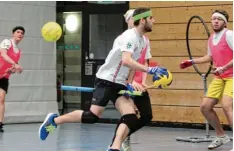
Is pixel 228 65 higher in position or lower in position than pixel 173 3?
lower

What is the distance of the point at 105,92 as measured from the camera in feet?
23.0

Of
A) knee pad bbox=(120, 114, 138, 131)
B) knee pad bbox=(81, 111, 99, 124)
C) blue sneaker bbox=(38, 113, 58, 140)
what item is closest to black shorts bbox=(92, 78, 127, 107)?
knee pad bbox=(81, 111, 99, 124)

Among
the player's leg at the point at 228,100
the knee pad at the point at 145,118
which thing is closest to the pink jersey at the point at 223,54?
the player's leg at the point at 228,100

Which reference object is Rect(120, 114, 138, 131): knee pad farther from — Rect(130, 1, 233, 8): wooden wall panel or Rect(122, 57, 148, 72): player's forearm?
Rect(130, 1, 233, 8): wooden wall panel

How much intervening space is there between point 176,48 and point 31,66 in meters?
3.14

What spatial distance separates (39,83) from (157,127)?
2.75 meters

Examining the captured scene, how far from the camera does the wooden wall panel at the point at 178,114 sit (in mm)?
11852

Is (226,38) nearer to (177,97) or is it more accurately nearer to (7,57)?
(177,97)

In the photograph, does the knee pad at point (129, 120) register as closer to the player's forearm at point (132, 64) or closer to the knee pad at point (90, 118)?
the knee pad at point (90, 118)

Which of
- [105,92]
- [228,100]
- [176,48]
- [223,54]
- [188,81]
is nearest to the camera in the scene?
[105,92]

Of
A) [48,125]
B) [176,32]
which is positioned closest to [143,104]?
[48,125]

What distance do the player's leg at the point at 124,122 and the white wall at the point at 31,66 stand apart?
5.97 m

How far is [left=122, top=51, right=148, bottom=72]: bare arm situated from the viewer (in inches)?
259

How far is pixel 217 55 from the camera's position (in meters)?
8.47
